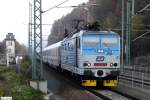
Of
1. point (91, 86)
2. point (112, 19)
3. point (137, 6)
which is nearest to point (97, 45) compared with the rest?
point (91, 86)

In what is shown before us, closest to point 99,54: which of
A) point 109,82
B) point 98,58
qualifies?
point 98,58

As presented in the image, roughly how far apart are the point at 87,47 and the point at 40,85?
12.2ft

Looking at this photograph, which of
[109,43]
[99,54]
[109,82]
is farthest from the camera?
[109,82]

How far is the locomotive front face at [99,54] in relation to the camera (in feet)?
87.9

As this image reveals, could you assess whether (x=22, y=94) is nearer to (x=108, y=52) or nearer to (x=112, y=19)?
(x=108, y=52)

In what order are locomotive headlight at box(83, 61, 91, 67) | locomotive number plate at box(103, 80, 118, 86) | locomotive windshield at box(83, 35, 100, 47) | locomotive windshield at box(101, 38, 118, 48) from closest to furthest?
locomotive headlight at box(83, 61, 91, 67), locomotive windshield at box(83, 35, 100, 47), locomotive windshield at box(101, 38, 118, 48), locomotive number plate at box(103, 80, 118, 86)

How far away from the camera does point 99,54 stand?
27078 mm

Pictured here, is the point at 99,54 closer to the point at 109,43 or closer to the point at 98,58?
the point at 98,58

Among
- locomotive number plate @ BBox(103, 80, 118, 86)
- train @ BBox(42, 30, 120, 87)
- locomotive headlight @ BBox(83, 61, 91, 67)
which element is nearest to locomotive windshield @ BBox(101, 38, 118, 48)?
train @ BBox(42, 30, 120, 87)

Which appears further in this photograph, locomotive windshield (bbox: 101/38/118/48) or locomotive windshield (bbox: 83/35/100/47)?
locomotive windshield (bbox: 101/38/118/48)

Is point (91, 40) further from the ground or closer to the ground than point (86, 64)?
further from the ground

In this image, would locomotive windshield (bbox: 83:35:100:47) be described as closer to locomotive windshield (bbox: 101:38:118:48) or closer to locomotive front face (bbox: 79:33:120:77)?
locomotive front face (bbox: 79:33:120:77)

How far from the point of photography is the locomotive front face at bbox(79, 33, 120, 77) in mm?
26797

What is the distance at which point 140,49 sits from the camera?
76.4 metres
